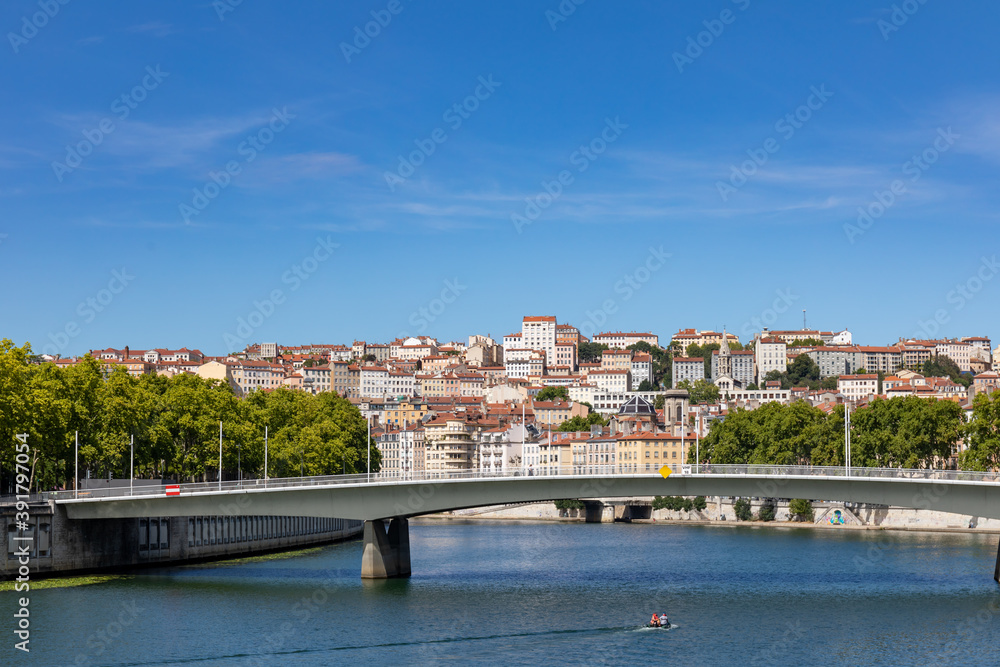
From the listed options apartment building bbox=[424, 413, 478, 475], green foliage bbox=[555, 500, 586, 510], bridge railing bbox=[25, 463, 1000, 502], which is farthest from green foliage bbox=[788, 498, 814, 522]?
apartment building bbox=[424, 413, 478, 475]

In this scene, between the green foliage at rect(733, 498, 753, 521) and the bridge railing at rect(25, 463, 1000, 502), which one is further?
the green foliage at rect(733, 498, 753, 521)

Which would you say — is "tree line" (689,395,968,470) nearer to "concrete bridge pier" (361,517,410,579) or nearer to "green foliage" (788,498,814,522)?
"green foliage" (788,498,814,522)

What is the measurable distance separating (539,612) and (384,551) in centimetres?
1104

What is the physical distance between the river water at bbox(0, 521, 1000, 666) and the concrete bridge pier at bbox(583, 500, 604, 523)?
45845 mm

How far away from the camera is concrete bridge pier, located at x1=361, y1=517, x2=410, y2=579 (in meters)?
55.5

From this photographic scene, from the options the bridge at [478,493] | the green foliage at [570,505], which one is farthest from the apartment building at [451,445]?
the bridge at [478,493]

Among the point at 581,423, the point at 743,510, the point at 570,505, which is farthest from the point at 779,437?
the point at 581,423

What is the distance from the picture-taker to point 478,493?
53656 millimetres

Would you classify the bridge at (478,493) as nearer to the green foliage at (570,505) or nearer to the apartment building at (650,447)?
the green foliage at (570,505)

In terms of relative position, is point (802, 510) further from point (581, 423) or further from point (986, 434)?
point (581, 423)

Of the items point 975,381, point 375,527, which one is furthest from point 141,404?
point 975,381

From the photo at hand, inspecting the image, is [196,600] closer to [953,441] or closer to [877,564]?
[877,564]

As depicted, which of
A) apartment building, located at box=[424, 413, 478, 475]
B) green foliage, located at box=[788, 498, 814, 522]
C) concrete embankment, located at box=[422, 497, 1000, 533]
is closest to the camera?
concrete embankment, located at box=[422, 497, 1000, 533]

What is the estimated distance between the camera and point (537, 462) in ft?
515
